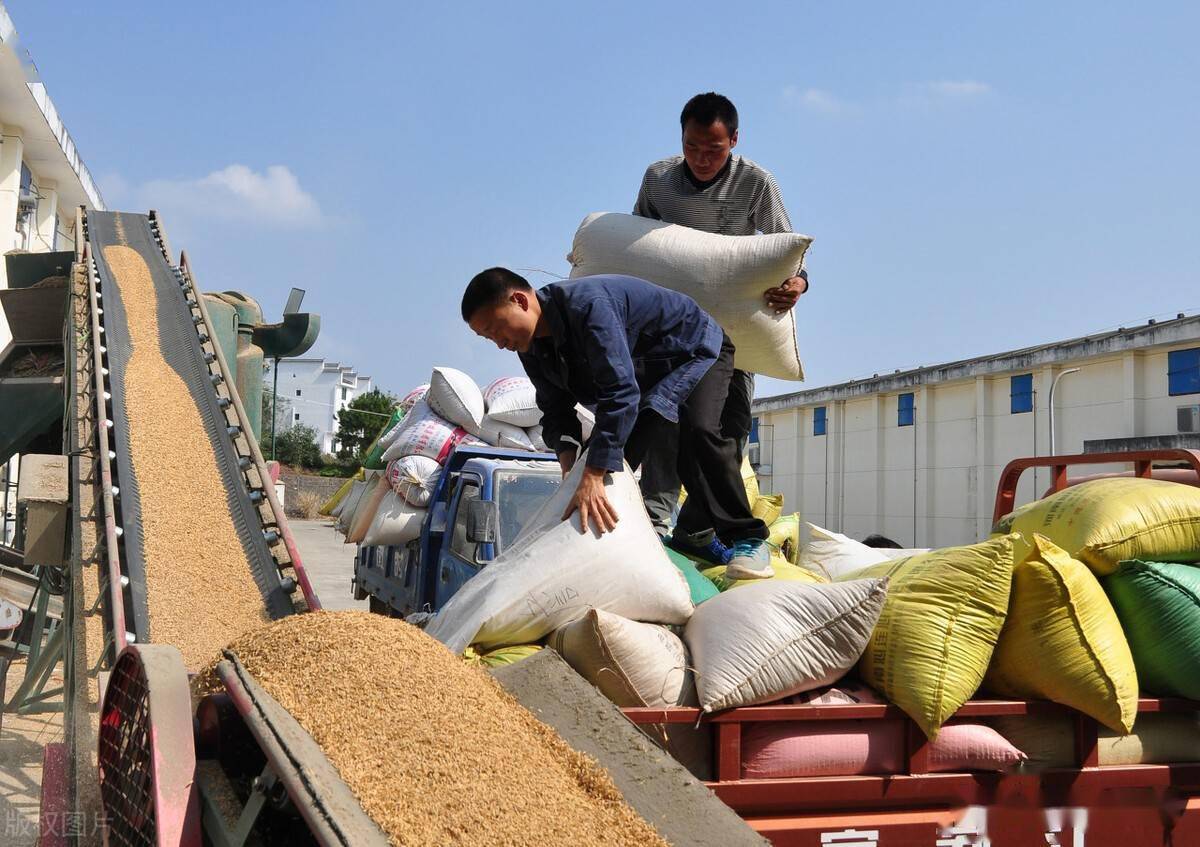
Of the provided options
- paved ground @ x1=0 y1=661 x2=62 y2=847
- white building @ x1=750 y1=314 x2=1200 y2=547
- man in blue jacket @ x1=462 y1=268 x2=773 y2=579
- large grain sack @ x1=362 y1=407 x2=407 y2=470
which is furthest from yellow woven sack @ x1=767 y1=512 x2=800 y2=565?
white building @ x1=750 y1=314 x2=1200 y2=547

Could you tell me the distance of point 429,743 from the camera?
5.70 feet

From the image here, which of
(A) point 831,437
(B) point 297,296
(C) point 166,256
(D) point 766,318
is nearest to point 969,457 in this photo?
(A) point 831,437

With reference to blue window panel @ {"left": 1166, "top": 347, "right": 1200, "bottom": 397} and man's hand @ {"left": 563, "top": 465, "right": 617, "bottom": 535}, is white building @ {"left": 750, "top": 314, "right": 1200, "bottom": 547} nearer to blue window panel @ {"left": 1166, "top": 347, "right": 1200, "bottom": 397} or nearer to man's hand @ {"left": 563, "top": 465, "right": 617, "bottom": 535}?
blue window panel @ {"left": 1166, "top": 347, "right": 1200, "bottom": 397}

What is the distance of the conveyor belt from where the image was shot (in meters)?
3.95

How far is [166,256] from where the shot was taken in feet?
29.5

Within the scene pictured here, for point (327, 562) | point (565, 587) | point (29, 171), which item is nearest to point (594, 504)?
point (565, 587)

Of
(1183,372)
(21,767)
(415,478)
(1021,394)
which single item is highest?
(1183,372)

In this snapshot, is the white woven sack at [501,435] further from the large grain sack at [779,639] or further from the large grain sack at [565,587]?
the large grain sack at [779,639]

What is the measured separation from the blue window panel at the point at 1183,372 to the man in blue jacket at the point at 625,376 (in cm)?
1344

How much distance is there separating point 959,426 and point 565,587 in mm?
16881

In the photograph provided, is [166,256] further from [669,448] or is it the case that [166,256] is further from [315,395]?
[315,395]

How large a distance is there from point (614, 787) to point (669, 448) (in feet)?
5.32

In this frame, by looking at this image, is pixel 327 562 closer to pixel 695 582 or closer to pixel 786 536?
pixel 786 536

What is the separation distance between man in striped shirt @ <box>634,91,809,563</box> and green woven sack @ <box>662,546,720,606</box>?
0.24m
